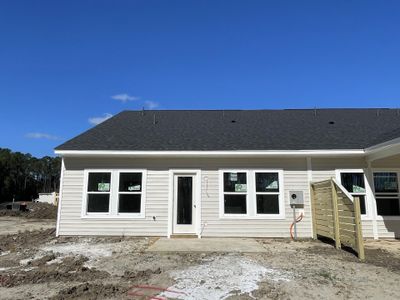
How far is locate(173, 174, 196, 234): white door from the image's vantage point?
1129 cm

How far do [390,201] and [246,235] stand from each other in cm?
495

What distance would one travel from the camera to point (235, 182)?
1137 centimetres

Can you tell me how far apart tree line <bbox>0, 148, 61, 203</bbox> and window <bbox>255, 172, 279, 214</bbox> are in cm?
4853

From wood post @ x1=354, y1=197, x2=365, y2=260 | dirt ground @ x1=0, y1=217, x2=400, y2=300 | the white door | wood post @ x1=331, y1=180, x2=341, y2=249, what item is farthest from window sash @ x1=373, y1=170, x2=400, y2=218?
the white door

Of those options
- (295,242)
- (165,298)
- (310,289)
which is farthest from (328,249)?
(165,298)

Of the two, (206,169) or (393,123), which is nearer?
(206,169)

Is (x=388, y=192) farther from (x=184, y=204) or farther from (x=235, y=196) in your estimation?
(x=184, y=204)

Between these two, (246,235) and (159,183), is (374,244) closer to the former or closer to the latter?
(246,235)

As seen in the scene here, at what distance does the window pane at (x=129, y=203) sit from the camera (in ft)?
37.2

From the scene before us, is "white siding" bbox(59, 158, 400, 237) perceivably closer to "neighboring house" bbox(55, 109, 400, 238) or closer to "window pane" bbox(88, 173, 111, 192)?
"neighboring house" bbox(55, 109, 400, 238)

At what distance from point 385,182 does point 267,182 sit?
3958 millimetres

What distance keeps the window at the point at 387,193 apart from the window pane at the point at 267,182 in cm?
333

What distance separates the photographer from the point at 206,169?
11469 millimetres

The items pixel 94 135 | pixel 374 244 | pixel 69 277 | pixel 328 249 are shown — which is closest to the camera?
pixel 69 277
